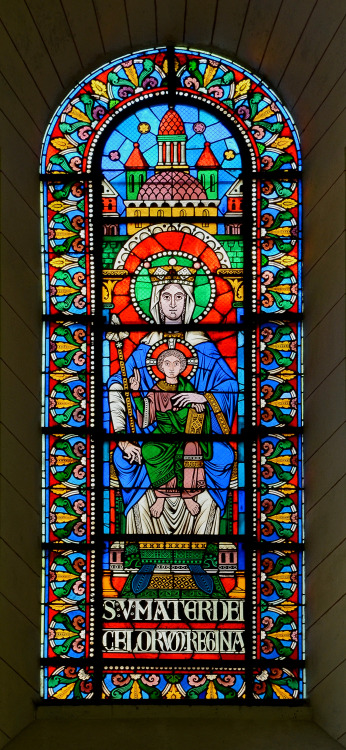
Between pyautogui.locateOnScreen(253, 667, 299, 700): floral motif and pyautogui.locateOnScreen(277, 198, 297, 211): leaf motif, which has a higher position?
pyautogui.locateOnScreen(277, 198, 297, 211): leaf motif

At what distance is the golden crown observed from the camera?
6691 mm

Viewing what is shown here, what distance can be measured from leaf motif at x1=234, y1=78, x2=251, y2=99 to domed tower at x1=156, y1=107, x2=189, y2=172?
0.35 metres

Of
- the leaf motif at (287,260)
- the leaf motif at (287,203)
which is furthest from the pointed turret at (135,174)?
the leaf motif at (287,260)

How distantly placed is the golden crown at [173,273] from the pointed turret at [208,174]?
1.38 ft

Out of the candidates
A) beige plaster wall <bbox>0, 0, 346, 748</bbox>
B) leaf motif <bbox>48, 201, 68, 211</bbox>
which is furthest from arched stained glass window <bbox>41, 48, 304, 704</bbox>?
beige plaster wall <bbox>0, 0, 346, 748</bbox>

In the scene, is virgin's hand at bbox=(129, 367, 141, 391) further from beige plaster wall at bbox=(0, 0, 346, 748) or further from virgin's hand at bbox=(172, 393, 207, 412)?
beige plaster wall at bbox=(0, 0, 346, 748)

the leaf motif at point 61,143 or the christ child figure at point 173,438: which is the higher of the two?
the leaf motif at point 61,143
